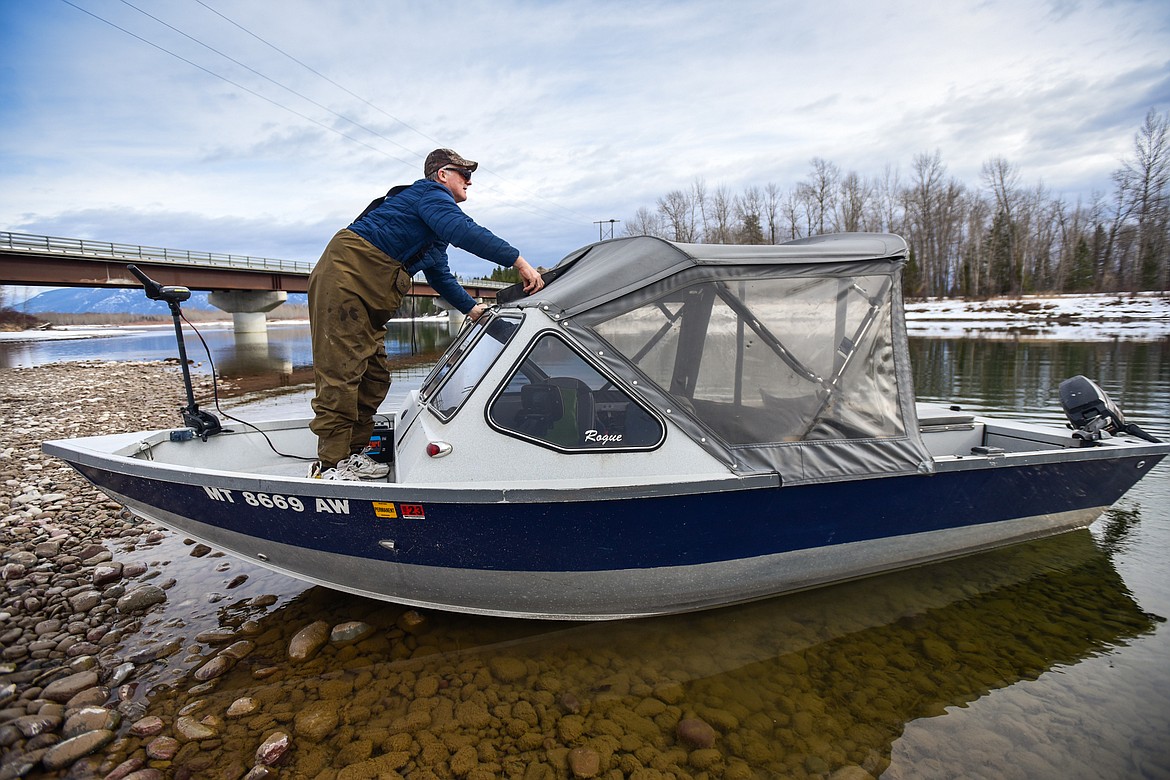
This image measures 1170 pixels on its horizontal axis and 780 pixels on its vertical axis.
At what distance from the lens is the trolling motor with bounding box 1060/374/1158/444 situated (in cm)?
460

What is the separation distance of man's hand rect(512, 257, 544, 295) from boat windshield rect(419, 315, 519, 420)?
0.28 m

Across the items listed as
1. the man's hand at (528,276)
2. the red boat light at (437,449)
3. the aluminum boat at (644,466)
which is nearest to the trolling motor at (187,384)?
the aluminum boat at (644,466)

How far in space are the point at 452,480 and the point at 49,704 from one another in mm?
2367

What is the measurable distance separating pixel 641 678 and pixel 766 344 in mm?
2151

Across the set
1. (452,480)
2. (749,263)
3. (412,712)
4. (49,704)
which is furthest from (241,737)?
(749,263)

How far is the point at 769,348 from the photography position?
353cm

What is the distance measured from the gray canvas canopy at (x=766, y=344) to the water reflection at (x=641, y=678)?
1.23m

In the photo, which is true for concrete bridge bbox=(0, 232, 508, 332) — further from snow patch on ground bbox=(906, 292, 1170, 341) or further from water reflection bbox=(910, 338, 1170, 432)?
snow patch on ground bbox=(906, 292, 1170, 341)

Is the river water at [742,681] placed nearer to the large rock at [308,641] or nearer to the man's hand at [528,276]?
the large rock at [308,641]

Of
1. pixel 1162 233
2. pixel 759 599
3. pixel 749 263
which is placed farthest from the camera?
pixel 1162 233

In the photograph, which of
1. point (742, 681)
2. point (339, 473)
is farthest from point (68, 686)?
point (742, 681)

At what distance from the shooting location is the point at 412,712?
303 cm

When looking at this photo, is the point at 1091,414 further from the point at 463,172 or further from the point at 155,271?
the point at 155,271

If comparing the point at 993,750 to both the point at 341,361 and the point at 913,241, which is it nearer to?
the point at 341,361
